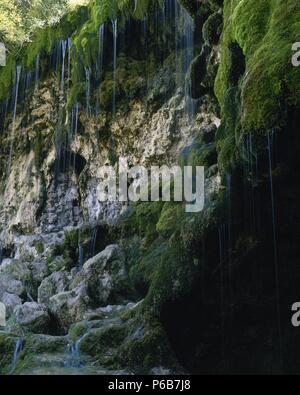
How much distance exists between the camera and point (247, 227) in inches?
341

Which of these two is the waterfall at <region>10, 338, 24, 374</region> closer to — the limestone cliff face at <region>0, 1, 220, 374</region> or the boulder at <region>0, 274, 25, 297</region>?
the limestone cliff face at <region>0, 1, 220, 374</region>

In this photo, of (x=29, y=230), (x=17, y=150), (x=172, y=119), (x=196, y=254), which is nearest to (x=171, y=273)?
(x=196, y=254)

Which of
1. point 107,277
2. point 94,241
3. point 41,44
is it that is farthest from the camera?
point 41,44

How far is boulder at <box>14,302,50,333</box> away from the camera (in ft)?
38.3

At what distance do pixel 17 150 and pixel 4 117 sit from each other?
1.52 m

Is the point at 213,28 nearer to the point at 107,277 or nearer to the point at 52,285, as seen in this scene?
the point at 107,277

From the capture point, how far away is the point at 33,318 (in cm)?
1180

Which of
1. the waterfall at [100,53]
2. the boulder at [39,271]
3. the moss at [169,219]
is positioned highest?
the waterfall at [100,53]

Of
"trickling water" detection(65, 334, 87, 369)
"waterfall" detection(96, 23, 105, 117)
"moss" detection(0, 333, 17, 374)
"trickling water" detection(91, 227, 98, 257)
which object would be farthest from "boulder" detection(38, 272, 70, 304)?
"waterfall" detection(96, 23, 105, 117)

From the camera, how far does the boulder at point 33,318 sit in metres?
11.7

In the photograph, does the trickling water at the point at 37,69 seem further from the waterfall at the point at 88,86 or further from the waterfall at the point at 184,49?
the waterfall at the point at 184,49

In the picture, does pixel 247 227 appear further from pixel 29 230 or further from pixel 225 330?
pixel 29 230

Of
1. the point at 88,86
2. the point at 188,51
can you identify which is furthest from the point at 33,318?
the point at 188,51

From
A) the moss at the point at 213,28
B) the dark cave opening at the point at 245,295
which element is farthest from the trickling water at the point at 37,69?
the dark cave opening at the point at 245,295
